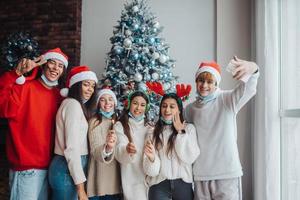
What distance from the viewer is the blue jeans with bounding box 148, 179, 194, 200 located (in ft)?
7.39

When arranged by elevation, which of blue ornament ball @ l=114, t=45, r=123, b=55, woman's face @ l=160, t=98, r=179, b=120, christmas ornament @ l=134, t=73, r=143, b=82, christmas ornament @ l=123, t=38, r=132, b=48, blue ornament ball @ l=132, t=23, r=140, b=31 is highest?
blue ornament ball @ l=132, t=23, r=140, b=31

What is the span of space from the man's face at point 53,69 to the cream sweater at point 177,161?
939 mm

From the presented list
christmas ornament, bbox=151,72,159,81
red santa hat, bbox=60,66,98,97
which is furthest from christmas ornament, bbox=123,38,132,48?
red santa hat, bbox=60,66,98,97

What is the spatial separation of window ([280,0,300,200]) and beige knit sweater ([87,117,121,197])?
1632mm

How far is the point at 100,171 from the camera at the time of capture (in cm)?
232

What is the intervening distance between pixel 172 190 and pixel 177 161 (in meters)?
0.22

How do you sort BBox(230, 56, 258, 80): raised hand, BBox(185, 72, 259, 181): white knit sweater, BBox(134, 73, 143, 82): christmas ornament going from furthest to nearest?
1. BBox(134, 73, 143, 82): christmas ornament
2. BBox(185, 72, 259, 181): white knit sweater
3. BBox(230, 56, 258, 80): raised hand

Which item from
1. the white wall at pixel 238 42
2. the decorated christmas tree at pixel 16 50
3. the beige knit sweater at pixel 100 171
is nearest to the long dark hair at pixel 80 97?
the beige knit sweater at pixel 100 171

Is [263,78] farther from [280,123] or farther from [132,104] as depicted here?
[132,104]

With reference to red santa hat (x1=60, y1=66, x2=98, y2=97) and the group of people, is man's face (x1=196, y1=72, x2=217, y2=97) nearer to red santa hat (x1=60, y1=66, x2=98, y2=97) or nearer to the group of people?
the group of people

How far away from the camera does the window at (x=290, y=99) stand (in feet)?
9.13

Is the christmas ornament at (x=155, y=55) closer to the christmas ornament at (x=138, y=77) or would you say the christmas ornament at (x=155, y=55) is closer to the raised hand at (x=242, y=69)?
the christmas ornament at (x=138, y=77)

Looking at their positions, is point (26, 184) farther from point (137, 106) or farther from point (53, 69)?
point (137, 106)

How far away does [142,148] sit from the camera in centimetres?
232
